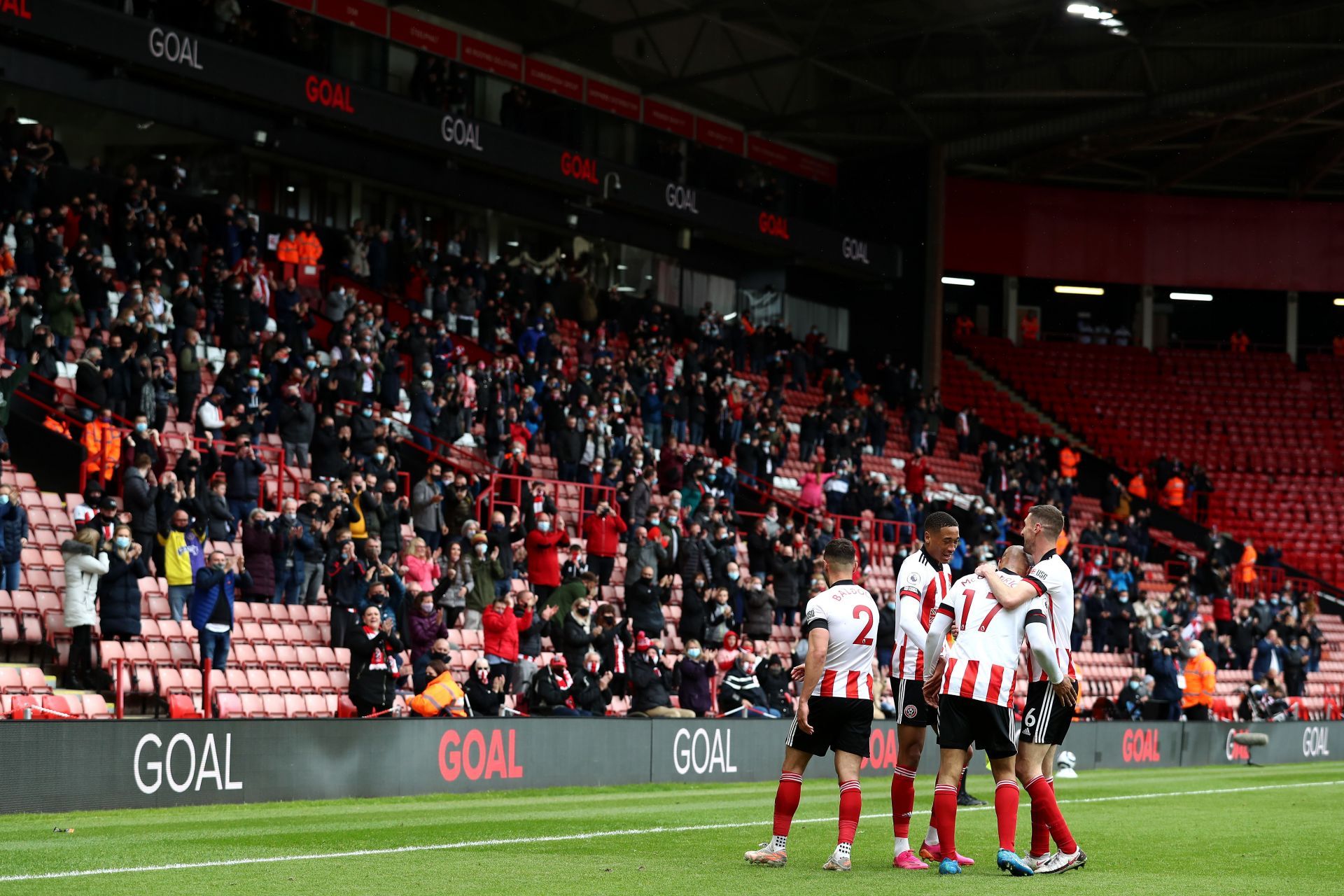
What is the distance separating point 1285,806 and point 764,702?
7340mm

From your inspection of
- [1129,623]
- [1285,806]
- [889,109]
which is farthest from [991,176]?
[1285,806]

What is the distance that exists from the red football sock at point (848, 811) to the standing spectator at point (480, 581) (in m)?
12.6

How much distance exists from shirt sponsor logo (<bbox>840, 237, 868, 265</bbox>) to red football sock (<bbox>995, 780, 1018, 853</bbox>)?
3466 cm

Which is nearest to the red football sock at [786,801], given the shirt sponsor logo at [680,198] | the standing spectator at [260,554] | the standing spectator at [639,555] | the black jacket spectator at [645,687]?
the standing spectator at [260,554]

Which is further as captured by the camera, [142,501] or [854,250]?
[854,250]

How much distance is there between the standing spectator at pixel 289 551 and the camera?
20234 mm

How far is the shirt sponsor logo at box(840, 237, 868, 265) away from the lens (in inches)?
1734

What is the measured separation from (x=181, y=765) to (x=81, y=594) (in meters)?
3.47

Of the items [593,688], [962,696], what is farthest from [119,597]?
[962,696]

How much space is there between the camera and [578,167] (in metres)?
36.6

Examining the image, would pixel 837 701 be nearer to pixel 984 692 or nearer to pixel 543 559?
pixel 984 692

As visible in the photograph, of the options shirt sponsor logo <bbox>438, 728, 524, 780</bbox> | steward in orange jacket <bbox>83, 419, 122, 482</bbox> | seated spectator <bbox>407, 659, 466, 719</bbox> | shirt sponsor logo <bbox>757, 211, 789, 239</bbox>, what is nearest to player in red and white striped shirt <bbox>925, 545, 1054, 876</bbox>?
shirt sponsor logo <bbox>438, 728, 524, 780</bbox>

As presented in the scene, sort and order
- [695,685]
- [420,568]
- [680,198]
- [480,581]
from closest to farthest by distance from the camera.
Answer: [420,568] < [695,685] < [480,581] < [680,198]

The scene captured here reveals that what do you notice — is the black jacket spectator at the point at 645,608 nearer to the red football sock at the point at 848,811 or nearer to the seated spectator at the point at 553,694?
the seated spectator at the point at 553,694
